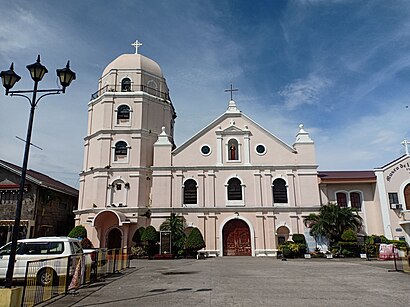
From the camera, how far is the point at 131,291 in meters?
10.5

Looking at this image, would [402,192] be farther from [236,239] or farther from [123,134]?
[123,134]

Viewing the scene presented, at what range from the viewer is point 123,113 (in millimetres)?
29000

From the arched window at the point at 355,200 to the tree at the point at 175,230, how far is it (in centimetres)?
1379

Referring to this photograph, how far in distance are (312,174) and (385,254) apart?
7.62m

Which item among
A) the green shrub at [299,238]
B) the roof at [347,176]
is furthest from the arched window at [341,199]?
the green shrub at [299,238]

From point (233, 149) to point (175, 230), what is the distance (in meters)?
8.23

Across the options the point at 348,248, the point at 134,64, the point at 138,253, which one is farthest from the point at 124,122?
the point at 348,248

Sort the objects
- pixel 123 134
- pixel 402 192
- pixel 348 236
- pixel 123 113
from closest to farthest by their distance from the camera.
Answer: pixel 348 236 < pixel 402 192 < pixel 123 134 < pixel 123 113

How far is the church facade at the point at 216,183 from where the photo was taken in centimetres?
2628

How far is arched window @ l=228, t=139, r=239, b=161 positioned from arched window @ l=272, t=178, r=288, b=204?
3777mm

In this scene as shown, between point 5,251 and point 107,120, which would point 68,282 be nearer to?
point 5,251

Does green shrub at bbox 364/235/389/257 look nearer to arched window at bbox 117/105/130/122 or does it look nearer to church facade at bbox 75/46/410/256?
church facade at bbox 75/46/410/256

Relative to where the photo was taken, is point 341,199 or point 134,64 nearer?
point 341,199

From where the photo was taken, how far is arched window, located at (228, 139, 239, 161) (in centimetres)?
2831
